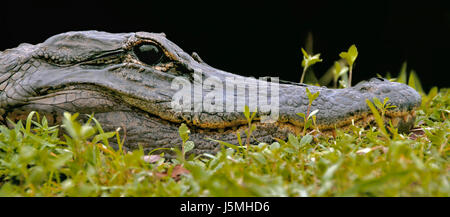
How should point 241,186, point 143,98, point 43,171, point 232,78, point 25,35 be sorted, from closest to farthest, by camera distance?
point 241,186, point 43,171, point 143,98, point 232,78, point 25,35

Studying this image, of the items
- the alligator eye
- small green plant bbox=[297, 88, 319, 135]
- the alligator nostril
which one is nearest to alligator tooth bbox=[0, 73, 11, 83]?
the alligator eye

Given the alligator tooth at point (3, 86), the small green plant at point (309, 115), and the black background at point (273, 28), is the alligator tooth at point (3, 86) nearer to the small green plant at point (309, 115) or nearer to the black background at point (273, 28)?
the small green plant at point (309, 115)

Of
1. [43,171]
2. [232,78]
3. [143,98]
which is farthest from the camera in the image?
[232,78]

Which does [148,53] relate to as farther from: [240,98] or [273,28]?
[273,28]

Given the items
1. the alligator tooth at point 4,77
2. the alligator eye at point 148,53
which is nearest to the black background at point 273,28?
the alligator tooth at point 4,77

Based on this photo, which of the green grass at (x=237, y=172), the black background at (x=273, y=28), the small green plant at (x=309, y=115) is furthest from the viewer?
the black background at (x=273, y=28)
